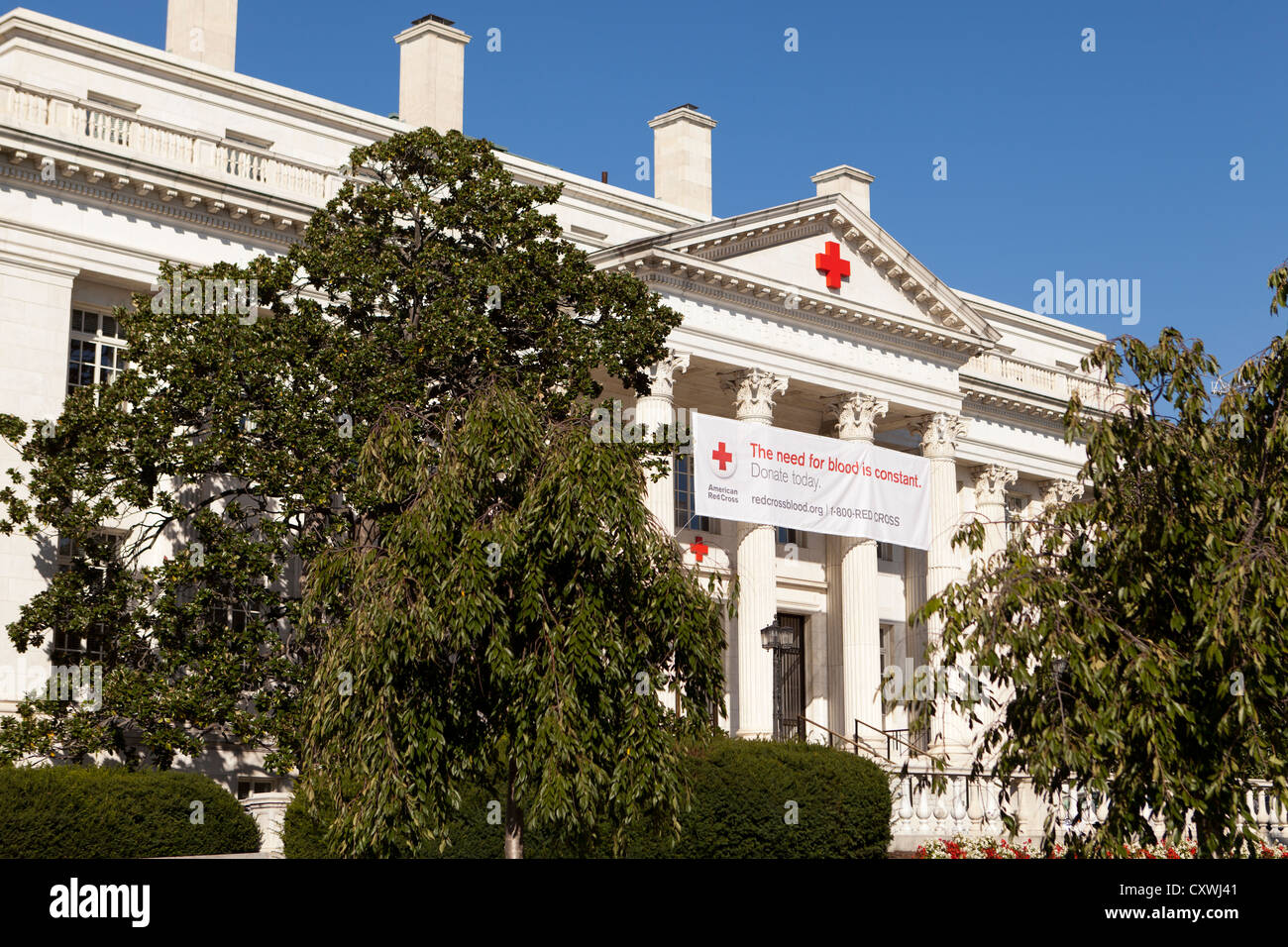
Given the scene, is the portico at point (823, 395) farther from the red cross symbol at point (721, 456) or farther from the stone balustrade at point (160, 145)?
the stone balustrade at point (160, 145)

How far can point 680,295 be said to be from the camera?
118 ft

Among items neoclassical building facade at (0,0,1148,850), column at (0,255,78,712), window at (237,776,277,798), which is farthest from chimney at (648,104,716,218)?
window at (237,776,277,798)

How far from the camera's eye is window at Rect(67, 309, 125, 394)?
29703 millimetres

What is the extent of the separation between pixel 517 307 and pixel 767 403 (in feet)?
35.4

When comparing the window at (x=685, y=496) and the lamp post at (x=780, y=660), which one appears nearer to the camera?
the window at (x=685, y=496)

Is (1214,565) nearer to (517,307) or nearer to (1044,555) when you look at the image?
(1044,555)

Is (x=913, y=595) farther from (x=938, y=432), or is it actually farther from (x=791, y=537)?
(x=938, y=432)

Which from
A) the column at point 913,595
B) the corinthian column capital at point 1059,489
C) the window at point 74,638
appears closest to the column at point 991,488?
the corinthian column capital at point 1059,489

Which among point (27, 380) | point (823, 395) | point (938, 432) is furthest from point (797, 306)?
point (27, 380)

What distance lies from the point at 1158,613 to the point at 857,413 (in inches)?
989

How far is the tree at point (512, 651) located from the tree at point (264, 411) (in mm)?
7707

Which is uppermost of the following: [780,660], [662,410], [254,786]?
[662,410]

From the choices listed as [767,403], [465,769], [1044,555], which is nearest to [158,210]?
[767,403]

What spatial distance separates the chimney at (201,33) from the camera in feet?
121
